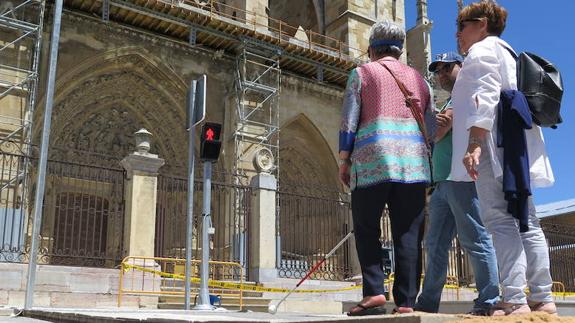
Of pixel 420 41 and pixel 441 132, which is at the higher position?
pixel 420 41

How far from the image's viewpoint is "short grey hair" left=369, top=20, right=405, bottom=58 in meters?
3.33

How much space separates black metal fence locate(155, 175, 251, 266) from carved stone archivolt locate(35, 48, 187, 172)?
2493 millimetres

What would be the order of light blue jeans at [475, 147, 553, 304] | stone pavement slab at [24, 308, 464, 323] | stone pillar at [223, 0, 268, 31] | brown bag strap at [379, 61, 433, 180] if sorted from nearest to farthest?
stone pavement slab at [24, 308, 464, 323] < light blue jeans at [475, 147, 553, 304] < brown bag strap at [379, 61, 433, 180] < stone pillar at [223, 0, 268, 31]

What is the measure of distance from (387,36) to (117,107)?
47.8 ft

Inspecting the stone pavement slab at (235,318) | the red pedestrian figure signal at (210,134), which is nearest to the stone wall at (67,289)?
the stone pavement slab at (235,318)

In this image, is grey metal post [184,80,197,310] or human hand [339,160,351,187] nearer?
human hand [339,160,351,187]

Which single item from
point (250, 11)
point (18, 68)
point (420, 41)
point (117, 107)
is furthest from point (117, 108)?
point (420, 41)

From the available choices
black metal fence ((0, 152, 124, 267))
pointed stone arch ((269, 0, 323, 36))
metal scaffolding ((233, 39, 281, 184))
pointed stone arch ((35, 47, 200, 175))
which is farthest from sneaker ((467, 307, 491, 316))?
pointed stone arch ((269, 0, 323, 36))

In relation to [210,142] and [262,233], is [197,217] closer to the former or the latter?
[262,233]

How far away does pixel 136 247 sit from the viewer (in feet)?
33.1

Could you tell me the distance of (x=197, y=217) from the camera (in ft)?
50.2

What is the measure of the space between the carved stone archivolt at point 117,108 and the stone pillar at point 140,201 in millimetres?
5168

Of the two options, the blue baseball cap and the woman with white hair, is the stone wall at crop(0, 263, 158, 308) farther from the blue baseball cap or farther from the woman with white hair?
the blue baseball cap

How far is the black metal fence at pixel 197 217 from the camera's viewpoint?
12031mm
